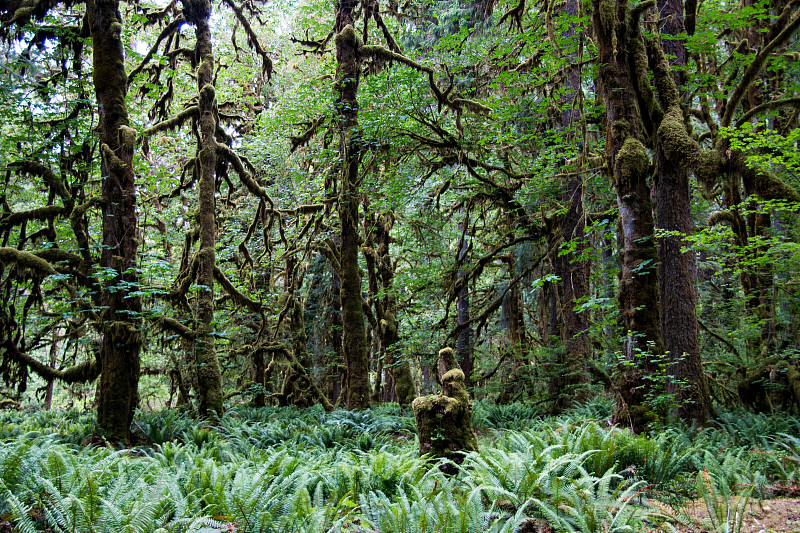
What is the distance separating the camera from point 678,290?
24.8 feet

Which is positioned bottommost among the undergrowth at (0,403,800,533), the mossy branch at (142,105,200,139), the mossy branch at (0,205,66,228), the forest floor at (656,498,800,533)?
the forest floor at (656,498,800,533)

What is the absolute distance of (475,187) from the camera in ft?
36.7

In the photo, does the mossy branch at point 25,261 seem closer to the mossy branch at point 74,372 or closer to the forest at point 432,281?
the forest at point 432,281

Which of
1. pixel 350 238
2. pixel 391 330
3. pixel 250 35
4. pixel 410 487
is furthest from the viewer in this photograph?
pixel 391 330

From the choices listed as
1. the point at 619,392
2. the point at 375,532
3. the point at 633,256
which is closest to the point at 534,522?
the point at 375,532

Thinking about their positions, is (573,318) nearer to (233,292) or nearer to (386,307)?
(386,307)

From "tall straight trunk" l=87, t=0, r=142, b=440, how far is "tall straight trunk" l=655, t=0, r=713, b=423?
317 inches

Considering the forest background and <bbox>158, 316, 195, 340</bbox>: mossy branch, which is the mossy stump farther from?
<bbox>158, 316, 195, 340</bbox>: mossy branch

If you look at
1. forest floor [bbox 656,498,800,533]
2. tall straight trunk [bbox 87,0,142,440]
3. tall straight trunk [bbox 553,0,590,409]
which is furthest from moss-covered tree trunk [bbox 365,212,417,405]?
forest floor [bbox 656,498,800,533]

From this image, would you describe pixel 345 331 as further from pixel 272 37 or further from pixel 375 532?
pixel 272 37

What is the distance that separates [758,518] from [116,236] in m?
9.07

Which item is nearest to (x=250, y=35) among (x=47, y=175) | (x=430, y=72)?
(x=430, y=72)

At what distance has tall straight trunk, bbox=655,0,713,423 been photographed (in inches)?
290

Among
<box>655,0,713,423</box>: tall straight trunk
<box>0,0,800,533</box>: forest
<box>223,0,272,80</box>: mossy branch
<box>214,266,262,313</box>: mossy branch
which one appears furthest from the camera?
<box>214,266,262,313</box>: mossy branch
